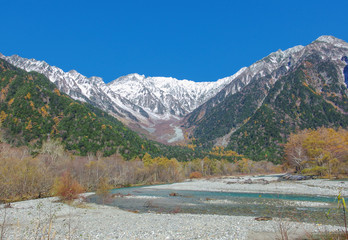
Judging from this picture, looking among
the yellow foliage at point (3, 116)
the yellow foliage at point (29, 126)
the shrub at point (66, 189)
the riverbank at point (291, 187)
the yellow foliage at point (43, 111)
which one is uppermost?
the yellow foliage at point (43, 111)

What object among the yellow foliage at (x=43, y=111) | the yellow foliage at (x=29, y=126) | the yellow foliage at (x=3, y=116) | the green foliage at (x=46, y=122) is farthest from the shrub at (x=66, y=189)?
the yellow foliage at (x=43, y=111)

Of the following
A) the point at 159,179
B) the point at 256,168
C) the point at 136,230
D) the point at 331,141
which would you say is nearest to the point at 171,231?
the point at 136,230

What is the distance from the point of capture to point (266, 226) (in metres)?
22.9

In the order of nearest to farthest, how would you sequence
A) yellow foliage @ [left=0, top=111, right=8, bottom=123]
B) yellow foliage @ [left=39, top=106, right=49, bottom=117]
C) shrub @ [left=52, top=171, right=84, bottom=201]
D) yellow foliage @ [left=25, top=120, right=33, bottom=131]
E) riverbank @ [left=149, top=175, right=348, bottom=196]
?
shrub @ [left=52, top=171, right=84, bottom=201], riverbank @ [left=149, top=175, right=348, bottom=196], yellow foliage @ [left=0, top=111, right=8, bottom=123], yellow foliage @ [left=25, top=120, right=33, bottom=131], yellow foliage @ [left=39, top=106, right=49, bottom=117]

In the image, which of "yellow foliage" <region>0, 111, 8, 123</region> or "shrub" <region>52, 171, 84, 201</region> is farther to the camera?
"yellow foliage" <region>0, 111, 8, 123</region>

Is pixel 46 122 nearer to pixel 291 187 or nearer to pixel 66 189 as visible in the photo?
pixel 66 189

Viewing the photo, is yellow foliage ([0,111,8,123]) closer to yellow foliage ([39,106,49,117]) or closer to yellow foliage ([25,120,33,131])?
yellow foliage ([25,120,33,131])

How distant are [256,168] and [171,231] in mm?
155547

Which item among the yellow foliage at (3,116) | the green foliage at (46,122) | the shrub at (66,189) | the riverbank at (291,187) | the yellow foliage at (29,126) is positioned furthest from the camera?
the yellow foliage at (29,126)

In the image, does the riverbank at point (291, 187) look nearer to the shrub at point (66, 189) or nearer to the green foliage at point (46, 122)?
the shrub at point (66, 189)

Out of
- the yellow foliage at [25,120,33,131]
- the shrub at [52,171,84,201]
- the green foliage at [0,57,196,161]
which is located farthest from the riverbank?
the yellow foliage at [25,120,33,131]

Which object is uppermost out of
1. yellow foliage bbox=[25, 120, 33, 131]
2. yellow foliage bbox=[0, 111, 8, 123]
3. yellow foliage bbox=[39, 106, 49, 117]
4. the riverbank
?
yellow foliage bbox=[39, 106, 49, 117]

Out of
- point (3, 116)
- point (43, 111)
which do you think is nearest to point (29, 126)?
point (3, 116)

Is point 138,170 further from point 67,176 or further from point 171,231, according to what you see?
point 171,231
